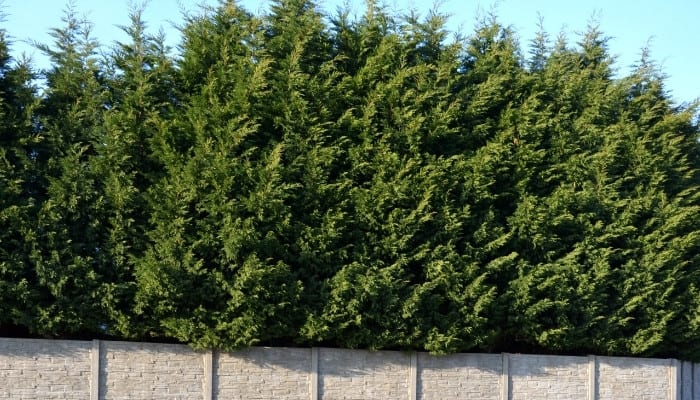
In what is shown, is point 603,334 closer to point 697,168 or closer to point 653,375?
point 653,375

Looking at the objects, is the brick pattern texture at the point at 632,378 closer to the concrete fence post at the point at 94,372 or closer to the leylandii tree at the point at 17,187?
the concrete fence post at the point at 94,372

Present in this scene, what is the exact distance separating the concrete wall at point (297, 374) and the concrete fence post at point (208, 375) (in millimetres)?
16

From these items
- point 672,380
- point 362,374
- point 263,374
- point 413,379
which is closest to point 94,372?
point 263,374

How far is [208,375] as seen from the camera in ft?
40.0

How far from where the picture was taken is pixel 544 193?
1423 cm

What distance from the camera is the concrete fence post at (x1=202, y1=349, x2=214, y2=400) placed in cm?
1217

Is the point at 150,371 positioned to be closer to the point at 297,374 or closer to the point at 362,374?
the point at 297,374

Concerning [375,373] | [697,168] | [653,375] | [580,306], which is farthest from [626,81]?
[375,373]

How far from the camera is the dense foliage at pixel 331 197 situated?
38.4ft

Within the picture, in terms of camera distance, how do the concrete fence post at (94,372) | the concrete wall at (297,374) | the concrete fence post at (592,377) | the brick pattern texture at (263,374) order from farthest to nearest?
the concrete fence post at (592,377) → the brick pattern texture at (263,374) → the concrete fence post at (94,372) → the concrete wall at (297,374)

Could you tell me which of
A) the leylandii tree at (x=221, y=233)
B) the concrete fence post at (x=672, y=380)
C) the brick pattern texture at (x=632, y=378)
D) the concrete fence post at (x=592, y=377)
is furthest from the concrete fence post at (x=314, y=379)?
the concrete fence post at (x=672, y=380)

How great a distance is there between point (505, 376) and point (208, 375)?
5.24m

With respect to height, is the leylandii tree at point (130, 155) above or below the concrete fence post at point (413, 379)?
above

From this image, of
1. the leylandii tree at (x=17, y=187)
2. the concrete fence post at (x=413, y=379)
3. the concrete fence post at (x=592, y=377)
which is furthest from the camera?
the concrete fence post at (x=592, y=377)
